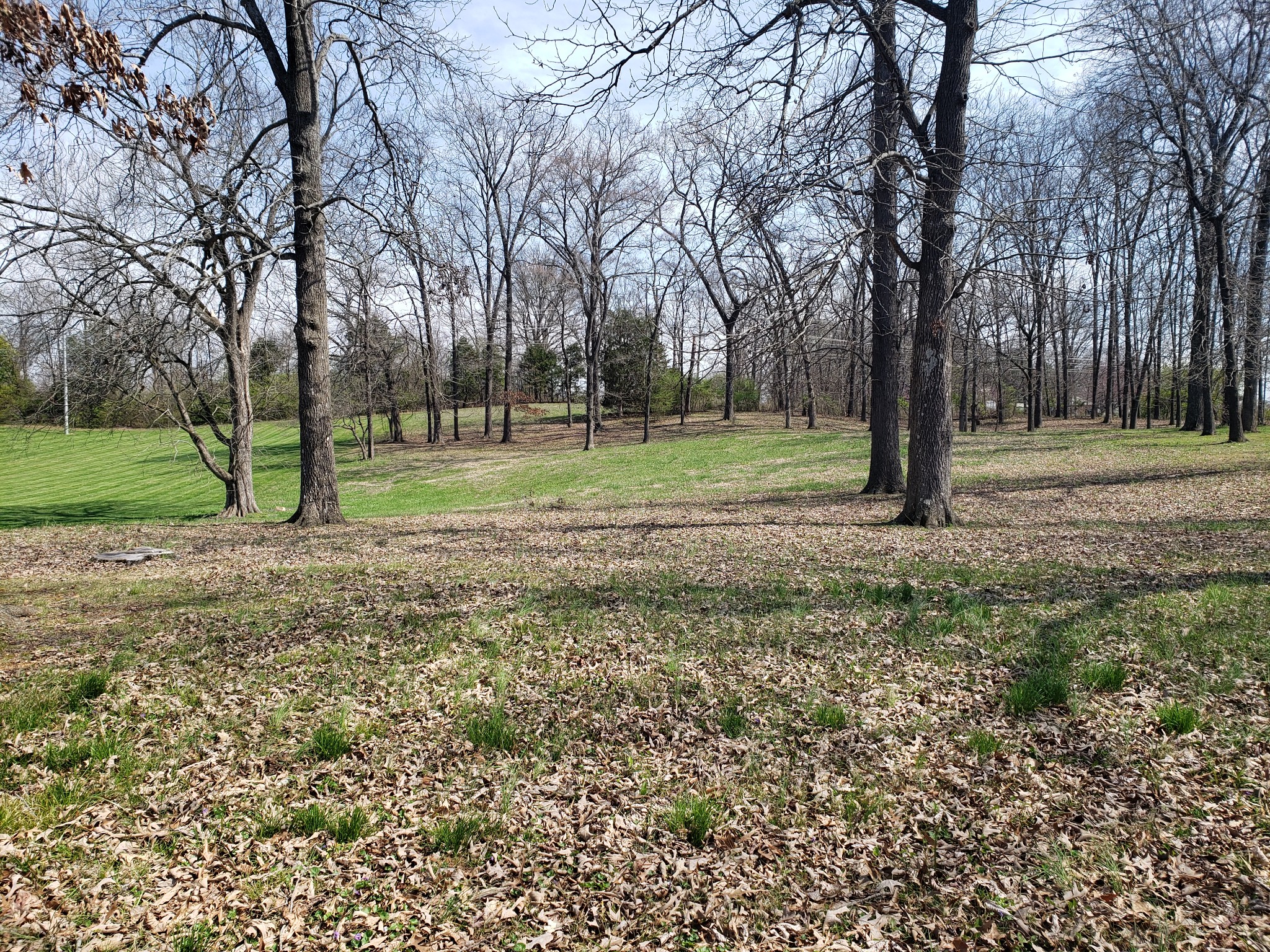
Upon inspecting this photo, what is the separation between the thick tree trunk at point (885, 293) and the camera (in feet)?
28.3

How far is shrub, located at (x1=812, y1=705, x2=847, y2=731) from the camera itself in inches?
155

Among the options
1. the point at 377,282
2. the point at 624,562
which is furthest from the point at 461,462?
the point at 624,562

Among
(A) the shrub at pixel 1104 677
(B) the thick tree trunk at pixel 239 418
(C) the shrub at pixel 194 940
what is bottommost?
(C) the shrub at pixel 194 940

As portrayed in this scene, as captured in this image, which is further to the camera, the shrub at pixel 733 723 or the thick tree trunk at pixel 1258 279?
the thick tree trunk at pixel 1258 279

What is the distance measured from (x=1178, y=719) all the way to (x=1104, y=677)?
0.52m

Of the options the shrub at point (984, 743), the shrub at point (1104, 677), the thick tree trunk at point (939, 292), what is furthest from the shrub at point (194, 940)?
the thick tree trunk at point (939, 292)

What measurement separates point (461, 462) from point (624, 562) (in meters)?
23.3

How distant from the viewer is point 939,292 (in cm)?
898

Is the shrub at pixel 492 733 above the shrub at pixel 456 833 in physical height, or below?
above

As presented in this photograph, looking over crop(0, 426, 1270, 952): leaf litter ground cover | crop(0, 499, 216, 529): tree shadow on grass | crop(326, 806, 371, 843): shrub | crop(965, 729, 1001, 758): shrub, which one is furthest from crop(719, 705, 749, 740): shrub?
crop(0, 499, 216, 529): tree shadow on grass

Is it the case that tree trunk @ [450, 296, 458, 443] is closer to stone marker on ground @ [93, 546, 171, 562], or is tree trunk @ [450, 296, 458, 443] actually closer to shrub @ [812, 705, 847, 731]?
stone marker on ground @ [93, 546, 171, 562]

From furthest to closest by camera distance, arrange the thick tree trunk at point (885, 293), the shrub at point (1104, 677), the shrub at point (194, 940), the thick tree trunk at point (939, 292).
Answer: the thick tree trunk at point (885, 293)
the thick tree trunk at point (939, 292)
the shrub at point (1104, 677)
the shrub at point (194, 940)

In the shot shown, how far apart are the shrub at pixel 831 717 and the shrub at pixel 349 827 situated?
262cm

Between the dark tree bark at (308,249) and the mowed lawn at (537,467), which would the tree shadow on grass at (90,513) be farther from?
the dark tree bark at (308,249)
